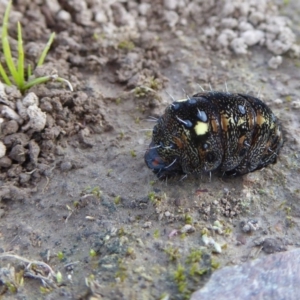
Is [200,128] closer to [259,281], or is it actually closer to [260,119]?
[260,119]

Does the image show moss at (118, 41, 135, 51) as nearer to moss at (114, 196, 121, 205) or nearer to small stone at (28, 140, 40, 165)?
small stone at (28, 140, 40, 165)

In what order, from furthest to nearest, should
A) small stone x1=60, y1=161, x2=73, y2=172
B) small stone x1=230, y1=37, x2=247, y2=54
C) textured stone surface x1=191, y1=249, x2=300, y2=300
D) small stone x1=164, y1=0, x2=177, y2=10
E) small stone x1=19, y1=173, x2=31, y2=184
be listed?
small stone x1=164, y1=0, x2=177, y2=10 → small stone x1=230, y1=37, x2=247, y2=54 → small stone x1=60, y1=161, x2=73, y2=172 → small stone x1=19, y1=173, x2=31, y2=184 → textured stone surface x1=191, y1=249, x2=300, y2=300

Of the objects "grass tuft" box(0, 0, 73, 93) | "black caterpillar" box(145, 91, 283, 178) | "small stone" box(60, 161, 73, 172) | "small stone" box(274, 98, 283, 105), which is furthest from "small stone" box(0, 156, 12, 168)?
"small stone" box(274, 98, 283, 105)

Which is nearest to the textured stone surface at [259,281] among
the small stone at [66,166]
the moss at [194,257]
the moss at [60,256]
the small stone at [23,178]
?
the moss at [194,257]

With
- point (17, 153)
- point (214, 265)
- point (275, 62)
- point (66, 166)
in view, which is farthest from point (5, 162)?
point (275, 62)

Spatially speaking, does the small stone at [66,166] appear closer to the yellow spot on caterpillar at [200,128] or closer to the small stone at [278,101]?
the yellow spot on caterpillar at [200,128]

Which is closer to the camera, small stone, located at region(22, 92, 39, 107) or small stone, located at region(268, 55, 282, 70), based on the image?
small stone, located at region(22, 92, 39, 107)

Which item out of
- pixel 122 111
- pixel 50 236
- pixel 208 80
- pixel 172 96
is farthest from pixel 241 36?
pixel 50 236
